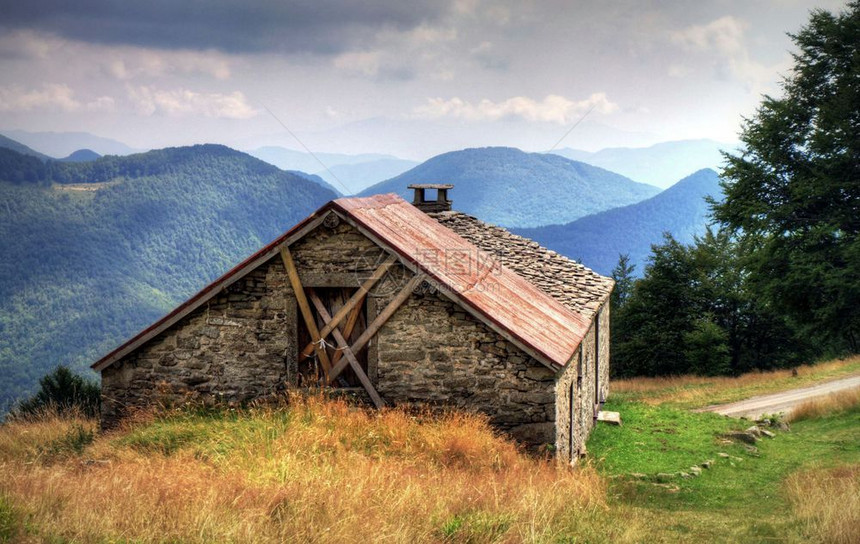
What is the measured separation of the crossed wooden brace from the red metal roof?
1.60 feet

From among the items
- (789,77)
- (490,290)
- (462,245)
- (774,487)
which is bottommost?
(774,487)

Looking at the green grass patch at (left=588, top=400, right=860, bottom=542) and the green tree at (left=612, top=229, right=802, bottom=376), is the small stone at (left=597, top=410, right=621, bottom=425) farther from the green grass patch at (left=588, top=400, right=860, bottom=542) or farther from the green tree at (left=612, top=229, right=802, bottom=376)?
the green tree at (left=612, top=229, right=802, bottom=376)

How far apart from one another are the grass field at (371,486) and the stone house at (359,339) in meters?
0.59

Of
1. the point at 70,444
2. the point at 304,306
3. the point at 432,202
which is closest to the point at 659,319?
the point at 432,202

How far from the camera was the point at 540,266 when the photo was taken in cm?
2116

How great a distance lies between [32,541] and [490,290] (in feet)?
30.5

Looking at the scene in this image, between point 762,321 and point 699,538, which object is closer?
point 699,538

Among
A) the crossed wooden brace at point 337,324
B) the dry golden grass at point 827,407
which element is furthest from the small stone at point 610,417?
the crossed wooden brace at point 337,324

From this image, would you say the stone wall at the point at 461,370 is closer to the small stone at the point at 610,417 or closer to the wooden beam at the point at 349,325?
the wooden beam at the point at 349,325

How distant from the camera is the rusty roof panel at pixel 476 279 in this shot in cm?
1257

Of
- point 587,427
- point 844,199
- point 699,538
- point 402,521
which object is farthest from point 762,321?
point 402,521

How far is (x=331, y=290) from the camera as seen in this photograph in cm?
1356

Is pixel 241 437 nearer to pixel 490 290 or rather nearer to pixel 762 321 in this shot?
pixel 490 290

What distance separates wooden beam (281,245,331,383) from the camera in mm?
13297
